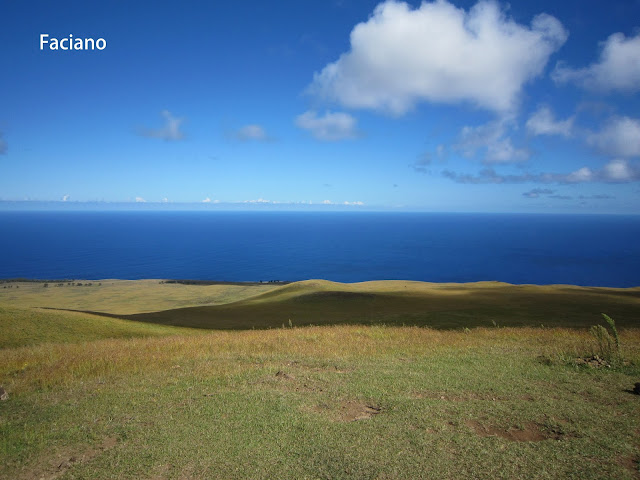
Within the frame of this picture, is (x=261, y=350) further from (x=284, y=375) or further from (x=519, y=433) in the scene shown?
(x=519, y=433)

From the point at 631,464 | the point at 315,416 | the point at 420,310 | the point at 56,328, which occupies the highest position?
the point at 631,464

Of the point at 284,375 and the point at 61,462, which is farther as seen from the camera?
the point at 284,375

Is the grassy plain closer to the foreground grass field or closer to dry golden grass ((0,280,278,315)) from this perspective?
the foreground grass field

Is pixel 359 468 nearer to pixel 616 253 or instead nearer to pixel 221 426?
pixel 221 426

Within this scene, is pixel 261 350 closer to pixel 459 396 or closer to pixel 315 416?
pixel 315 416

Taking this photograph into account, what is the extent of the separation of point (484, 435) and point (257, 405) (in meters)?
4.43

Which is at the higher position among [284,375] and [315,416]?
[315,416]

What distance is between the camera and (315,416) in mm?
7363

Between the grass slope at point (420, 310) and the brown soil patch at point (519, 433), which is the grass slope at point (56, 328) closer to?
the grass slope at point (420, 310)

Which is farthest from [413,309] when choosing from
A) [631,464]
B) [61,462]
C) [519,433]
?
[61,462]

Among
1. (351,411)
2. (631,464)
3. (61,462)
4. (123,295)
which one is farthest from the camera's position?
(123,295)

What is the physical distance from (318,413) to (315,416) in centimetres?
21

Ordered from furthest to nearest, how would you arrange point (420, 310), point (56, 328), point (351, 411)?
point (420, 310)
point (56, 328)
point (351, 411)

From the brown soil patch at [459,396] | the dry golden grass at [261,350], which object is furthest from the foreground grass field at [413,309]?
the brown soil patch at [459,396]
